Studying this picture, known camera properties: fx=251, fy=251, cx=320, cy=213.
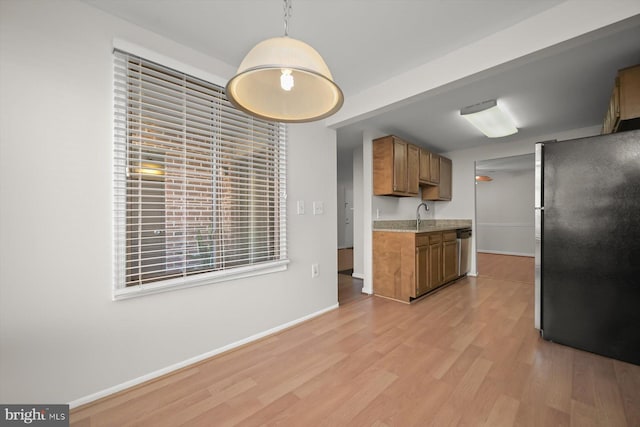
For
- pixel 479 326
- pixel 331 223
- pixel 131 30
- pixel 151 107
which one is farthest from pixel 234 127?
pixel 479 326

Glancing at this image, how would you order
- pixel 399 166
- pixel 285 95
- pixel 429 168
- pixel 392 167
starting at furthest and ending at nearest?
pixel 429 168
pixel 399 166
pixel 392 167
pixel 285 95

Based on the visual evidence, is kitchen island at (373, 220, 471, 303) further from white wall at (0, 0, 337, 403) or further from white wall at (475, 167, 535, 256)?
white wall at (475, 167, 535, 256)

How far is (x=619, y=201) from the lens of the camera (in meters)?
1.95

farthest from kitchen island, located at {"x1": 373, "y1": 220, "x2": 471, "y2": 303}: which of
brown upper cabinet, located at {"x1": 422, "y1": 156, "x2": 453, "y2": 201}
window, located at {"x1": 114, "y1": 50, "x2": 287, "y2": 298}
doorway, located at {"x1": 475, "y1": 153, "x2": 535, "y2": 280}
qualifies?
doorway, located at {"x1": 475, "y1": 153, "x2": 535, "y2": 280}

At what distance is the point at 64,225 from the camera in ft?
4.86

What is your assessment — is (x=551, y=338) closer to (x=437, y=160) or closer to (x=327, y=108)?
(x=327, y=108)

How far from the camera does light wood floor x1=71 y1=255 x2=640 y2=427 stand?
1414mm

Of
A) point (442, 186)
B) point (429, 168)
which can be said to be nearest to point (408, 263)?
point (429, 168)

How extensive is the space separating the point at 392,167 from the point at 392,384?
2.67 m

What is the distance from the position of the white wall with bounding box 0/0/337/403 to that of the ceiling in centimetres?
36

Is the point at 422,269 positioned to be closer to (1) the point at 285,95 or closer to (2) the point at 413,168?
(2) the point at 413,168

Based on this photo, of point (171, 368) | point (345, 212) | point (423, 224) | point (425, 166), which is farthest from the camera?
point (345, 212)

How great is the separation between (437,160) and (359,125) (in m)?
1.90

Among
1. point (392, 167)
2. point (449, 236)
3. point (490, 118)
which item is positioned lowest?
point (449, 236)
